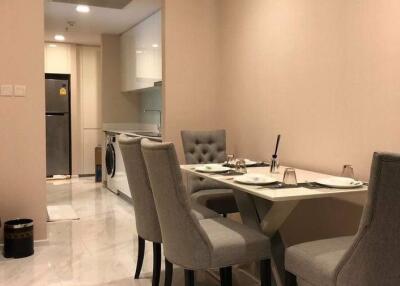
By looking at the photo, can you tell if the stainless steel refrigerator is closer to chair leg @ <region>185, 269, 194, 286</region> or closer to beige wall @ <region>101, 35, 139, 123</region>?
beige wall @ <region>101, 35, 139, 123</region>

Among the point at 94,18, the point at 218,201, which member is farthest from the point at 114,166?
the point at 218,201

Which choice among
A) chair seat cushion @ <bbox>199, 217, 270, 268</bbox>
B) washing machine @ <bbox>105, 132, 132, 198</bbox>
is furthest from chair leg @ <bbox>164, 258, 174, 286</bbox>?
washing machine @ <bbox>105, 132, 132, 198</bbox>

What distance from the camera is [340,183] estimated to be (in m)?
2.25

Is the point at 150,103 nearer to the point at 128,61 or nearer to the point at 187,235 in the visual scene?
the point at 128,61

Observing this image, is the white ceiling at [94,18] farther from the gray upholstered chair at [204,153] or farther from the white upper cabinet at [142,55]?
the gray upholstered chair at [204,153]

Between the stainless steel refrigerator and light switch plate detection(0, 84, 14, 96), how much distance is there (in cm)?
399

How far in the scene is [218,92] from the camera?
416 cm

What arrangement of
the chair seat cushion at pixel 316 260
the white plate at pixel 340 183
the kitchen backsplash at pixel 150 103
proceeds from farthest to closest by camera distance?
the kitchen backsplash at pixel 150 103, the white plate at pixel 340 183, the chair seat cushion at pixel 316 260

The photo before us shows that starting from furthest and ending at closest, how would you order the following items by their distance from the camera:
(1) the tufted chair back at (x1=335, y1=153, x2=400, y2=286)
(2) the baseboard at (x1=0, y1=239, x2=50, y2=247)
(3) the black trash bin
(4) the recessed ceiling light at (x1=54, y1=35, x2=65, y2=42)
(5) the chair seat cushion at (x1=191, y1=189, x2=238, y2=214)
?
1. (4) the recessed ceiling light at (x1=54, y1=35, x2=65, y2=42)
2. (2) the baseboard at (x1=0, y1=239, x2=50, y2=247)
3. (3) the black trash bin
4. (5) the chair seat cushion at (x1=191, y1=189, x2=238, y2=214)
5. (1) the tufted chair back at (x1=335, y1=153, x2=400, y2=286)

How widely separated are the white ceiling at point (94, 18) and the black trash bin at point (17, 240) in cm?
261

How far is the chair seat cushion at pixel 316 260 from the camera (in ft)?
5.65

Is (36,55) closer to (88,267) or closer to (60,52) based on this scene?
(88,267)

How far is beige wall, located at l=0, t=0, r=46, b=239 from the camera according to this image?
137 inches

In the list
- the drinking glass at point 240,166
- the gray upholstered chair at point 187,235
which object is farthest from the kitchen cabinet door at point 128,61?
the gray upholstered chair at point 187,235
